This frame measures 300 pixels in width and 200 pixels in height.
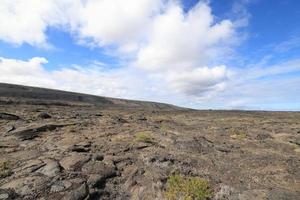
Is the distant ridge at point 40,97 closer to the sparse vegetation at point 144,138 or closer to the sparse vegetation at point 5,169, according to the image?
the sparse vegetation at point 144,138

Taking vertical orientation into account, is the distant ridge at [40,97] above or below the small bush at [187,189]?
above

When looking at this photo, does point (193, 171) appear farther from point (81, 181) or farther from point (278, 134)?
point (278, 134)

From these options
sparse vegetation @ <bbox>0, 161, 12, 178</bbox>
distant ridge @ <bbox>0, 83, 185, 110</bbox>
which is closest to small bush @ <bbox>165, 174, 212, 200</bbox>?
sparse vegetation @ <bbox>0, 161, 12, 178</bbox>

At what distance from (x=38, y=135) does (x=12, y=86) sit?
9020 cm

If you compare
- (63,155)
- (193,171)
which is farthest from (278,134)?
(63,155)

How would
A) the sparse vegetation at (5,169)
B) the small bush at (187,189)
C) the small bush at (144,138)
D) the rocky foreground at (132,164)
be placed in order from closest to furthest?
the small bush at (187,189), the rocky foreground at (132,164), the sparse vegetation at (5,169), the small bush at (144,138)

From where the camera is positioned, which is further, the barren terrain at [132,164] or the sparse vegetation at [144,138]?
the sparse vegetation at [144,138]

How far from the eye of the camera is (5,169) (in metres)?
12.5

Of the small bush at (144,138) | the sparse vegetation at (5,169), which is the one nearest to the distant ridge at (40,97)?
the small bush at (144,138)

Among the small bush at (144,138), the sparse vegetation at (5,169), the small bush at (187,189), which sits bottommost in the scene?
the sparse vegetation at (5,169)

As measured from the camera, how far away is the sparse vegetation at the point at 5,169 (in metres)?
11.9

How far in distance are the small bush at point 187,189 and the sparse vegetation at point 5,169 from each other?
5.88 meters

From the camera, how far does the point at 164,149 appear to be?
16.8 m

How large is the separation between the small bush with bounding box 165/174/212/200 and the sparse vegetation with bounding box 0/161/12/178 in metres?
5.88
